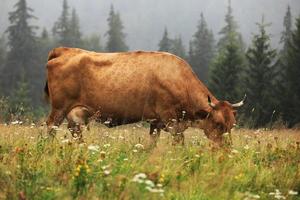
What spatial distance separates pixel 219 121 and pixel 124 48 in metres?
71.6

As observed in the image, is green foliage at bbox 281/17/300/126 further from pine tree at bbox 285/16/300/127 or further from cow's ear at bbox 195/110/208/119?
cow's ear at bbox 195/110/208/119

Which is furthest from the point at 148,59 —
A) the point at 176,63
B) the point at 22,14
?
the point at 22,14

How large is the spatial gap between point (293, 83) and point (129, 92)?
2910 cm

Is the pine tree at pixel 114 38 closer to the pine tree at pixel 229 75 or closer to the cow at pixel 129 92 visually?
the pine tree at pixel 229 75

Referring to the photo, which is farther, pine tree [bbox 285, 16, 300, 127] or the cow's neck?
pine tree [bbox 285, 16, 300, 127]

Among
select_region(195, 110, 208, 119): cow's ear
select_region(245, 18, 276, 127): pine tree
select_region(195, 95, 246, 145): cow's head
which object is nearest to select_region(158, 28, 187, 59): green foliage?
select_region(245, 18, 276, 127): pine tree

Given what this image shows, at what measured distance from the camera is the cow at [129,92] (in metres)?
10.5

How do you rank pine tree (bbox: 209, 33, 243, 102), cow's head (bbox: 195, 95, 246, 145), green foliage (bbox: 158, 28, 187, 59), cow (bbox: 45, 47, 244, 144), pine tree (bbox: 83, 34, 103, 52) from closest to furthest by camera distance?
cow's head (bbox: 195, 95, 246, 145), cow (bbox: 45, 47, 244, 144), pine tree (bbox: 209, 33, 243, 102), green foliage (bbox: 158, 28, 187, 59), pine tree (bbox: 83, 34, 103, 52)

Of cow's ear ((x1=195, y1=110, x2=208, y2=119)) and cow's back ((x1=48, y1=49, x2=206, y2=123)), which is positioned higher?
cow's back ((x1=48, y1=49, x2=206, y2=123))

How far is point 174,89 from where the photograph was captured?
1055 cm

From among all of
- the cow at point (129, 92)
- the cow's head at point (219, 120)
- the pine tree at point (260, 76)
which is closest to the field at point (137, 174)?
the cow's head at point (219, 120)

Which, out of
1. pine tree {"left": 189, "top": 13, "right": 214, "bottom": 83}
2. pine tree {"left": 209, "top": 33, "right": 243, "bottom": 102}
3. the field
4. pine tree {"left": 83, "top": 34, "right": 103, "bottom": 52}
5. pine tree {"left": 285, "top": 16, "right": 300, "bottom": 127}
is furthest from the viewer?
pine tree {"left": 83, "top": 34, "right": 103, "bottom": 52}

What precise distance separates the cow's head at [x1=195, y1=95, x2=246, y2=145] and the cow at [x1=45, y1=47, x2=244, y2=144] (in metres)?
0.03

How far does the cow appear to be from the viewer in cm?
1053
